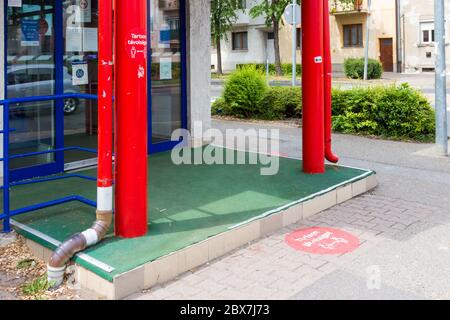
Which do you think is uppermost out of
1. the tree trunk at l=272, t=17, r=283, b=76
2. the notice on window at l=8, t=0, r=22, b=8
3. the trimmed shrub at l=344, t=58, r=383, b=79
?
the tree trunk at l=272, t=17, r=283, b=76

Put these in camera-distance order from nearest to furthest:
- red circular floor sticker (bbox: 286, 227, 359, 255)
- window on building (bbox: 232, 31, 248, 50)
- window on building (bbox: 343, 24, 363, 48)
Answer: red circular floor sticker (bbox: 286, 227, 359, 255) → window on building (bbox: 343, 24, 363, 48) → window on building (bbox: 232, 31, 248, 50)

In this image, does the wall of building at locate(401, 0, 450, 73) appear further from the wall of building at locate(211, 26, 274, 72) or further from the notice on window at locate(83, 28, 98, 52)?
the notice on window at locate(83, 28, 98, 52)

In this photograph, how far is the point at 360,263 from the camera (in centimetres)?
453

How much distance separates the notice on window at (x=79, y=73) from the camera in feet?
23.4

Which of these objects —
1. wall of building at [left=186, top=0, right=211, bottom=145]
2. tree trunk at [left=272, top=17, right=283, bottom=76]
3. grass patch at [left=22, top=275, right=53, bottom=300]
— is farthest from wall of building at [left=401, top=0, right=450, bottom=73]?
grass patch at [left=22, top=275, right=53, bottom=300]

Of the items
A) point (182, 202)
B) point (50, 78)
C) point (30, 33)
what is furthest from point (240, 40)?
point (182, 202)

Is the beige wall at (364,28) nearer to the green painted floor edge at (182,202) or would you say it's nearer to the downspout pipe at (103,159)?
the green painted floor edge at (182,202)

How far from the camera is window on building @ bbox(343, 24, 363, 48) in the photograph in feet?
123

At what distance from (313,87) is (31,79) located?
12.2ft

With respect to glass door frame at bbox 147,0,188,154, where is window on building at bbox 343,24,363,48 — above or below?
above

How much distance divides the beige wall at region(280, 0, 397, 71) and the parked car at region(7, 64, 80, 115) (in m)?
31.6

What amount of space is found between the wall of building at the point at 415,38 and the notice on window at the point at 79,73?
30511mm

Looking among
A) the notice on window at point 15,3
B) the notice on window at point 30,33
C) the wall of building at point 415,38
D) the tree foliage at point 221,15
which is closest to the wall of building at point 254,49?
the tree foliage at point 221,15

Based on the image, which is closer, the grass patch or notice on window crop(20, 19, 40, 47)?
the grass patch
